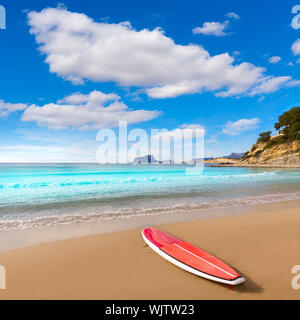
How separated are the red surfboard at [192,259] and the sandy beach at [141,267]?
0.45 feet

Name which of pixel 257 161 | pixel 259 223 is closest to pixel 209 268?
pixel 259 223

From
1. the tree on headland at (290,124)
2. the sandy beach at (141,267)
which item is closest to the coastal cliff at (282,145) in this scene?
the tree on headland at (290,124)

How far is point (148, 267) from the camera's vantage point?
12.0 ft

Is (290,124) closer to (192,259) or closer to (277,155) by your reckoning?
(277,155)

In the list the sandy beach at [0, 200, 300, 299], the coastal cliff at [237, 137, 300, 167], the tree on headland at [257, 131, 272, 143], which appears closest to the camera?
the sandy beach at [0, 200, 300, 299]

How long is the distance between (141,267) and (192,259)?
1.03 m

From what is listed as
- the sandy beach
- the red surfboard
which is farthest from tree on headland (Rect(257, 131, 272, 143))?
the red surfboard

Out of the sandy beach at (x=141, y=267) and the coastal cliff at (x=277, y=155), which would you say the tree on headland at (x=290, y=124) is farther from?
the sandy beach at (x=141, y=267)

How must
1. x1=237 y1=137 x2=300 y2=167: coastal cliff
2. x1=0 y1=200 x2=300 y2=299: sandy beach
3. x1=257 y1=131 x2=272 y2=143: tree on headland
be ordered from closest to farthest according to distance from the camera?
x1=0 y1=200 x2=300 y2=299: sandy beach, x1=237 y1=137 x2=300 y2=167: coastal cliff, x1=257 y1=131 x2=272 y2=143: tree on headland

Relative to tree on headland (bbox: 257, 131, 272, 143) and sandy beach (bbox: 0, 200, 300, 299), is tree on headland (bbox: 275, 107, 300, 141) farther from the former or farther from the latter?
sandy beach (bbox: 0, 200, 300, 299)

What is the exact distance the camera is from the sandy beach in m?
2.96

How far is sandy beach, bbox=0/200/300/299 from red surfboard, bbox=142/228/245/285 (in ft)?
0.45

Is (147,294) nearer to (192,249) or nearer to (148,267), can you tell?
(148,267)

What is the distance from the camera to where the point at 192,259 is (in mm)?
3611
